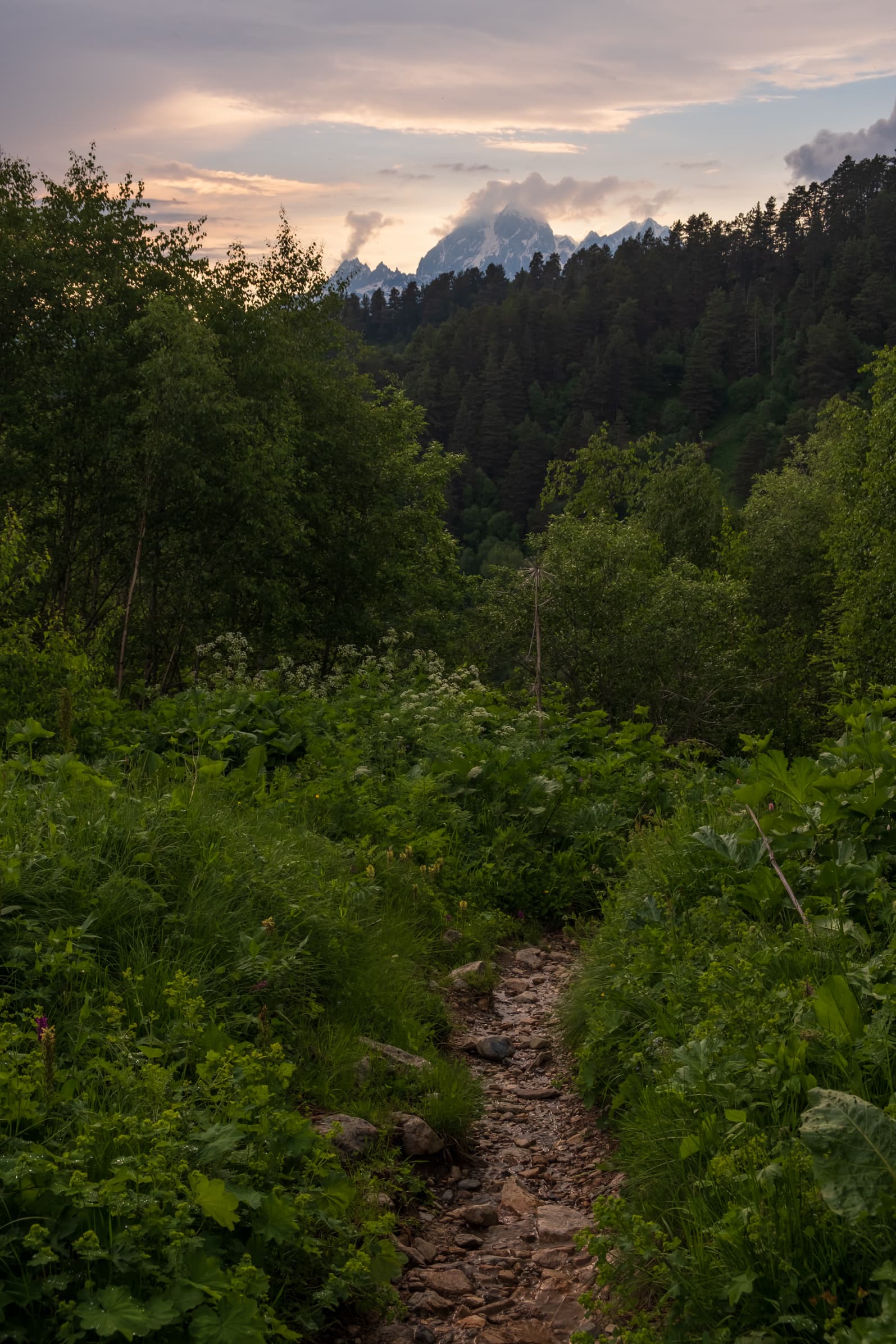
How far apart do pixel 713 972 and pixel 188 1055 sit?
2.03 metres

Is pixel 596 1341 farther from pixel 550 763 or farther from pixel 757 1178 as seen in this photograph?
pixel 550 763

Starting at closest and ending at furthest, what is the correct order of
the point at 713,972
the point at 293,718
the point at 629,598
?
1. the point at 713,972
2. the point at 293,718
3. the point at 629,598

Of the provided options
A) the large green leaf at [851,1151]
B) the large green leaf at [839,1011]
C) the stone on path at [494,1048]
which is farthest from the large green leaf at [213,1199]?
the stone on path at [494,1048]

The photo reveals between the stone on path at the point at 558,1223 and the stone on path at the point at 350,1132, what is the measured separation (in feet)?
2.39

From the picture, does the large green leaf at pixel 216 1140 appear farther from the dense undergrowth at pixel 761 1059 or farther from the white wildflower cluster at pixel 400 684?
the white wildflower cluster at pixel 400 684

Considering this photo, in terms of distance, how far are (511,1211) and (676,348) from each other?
123723 mm

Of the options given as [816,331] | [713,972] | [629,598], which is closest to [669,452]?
[629,598]

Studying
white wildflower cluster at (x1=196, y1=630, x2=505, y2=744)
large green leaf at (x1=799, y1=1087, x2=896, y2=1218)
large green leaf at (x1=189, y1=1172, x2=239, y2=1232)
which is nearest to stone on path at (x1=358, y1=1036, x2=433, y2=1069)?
large green leaf at (x1=189, y1=1172, x2=239, y2=1232)

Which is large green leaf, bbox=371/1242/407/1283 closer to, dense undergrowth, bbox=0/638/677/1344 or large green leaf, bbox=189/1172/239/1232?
dense undergrowth, bbox=0/638/677/1344

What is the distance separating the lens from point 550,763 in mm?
8820

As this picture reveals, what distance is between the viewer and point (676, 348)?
4599 inches

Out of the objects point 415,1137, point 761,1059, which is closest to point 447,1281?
point 415,1137

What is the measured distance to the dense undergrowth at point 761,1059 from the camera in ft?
7.77

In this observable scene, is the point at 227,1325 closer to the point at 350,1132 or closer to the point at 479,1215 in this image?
the point at 350,1132
